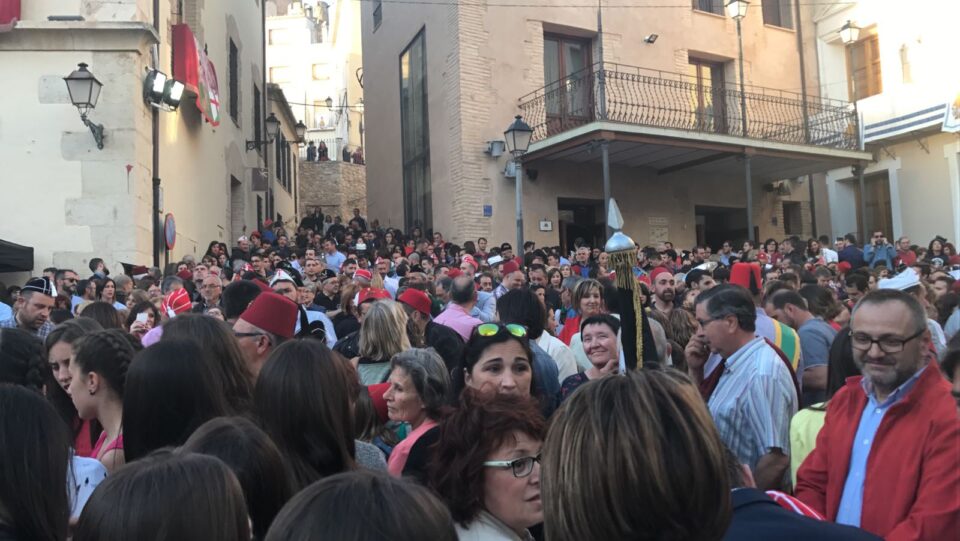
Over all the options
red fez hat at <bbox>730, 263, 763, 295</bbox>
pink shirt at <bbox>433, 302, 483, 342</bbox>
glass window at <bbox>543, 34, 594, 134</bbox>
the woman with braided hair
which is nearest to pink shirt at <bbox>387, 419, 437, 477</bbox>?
the woman with braided hair

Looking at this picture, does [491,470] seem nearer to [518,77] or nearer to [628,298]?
[628,298]

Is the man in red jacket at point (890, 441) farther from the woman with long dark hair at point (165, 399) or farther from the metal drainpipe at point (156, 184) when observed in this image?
the metal drainpipe at point (156, 184)

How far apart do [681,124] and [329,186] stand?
23.2 metres

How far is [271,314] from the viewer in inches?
184

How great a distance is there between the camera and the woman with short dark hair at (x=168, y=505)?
1.74 metres

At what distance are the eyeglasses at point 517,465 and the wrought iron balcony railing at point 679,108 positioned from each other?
15.5 m

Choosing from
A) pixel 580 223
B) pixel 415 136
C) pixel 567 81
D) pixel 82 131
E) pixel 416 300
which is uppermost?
pixel 567 81

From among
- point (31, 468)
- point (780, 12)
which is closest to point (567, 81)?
point (780, 12)

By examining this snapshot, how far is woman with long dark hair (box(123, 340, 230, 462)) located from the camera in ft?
9.92

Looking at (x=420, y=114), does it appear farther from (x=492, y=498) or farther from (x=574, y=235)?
Result: (x=492, y=498)

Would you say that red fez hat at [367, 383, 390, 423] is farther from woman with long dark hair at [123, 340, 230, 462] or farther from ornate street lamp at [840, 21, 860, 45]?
ornate street lamp at [840, 21, 860, 45]

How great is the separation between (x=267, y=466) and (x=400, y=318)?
2.72 m

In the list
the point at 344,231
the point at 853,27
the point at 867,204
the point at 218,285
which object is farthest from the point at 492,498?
the point at 867,204

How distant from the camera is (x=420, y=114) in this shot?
869 inches
